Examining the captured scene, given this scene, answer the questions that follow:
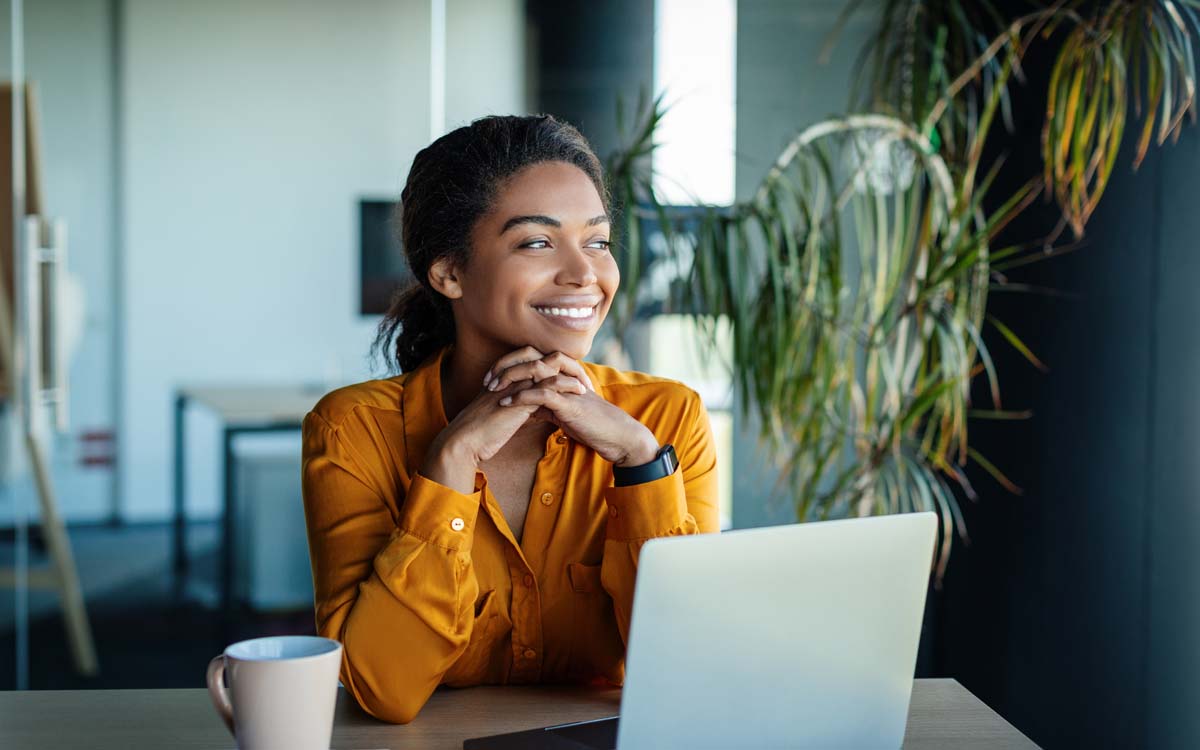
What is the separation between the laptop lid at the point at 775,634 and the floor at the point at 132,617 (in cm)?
292

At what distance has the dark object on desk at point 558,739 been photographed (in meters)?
1.11

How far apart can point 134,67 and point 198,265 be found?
638mm

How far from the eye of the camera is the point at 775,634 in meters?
0.95

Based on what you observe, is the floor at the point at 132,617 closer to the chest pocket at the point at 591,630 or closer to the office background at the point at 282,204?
the office background at the point at 282,204

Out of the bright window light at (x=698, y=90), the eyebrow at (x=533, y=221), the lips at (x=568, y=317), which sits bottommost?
the lips at (x=568, y=317)

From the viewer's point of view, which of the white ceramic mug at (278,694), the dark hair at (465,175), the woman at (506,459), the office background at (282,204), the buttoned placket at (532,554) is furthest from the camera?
the office background at (282,204)

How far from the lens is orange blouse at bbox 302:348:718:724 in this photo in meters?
1.38

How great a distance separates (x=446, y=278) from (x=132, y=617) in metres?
2.63

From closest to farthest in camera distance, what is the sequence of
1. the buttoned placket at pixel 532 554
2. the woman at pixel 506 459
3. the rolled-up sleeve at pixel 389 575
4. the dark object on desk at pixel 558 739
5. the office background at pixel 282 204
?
the dark object on desk at pixel 558 739 < the rolled-up sleeve at pixel 389 575 < the woman at pixel 506 459 < the buttoned placket at pixel 532 554 < the office background at pixel 282 204

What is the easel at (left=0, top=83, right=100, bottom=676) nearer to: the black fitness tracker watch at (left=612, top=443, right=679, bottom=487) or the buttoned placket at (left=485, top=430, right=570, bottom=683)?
the buttoned placket at (left=485, top=430, right=570, bottom=683)

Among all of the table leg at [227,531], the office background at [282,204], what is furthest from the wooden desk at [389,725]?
the table leg at [227,531]

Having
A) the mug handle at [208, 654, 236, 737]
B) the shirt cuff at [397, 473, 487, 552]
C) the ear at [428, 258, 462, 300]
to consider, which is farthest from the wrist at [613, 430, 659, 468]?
the mug handle at [208, 654, 236, 737]

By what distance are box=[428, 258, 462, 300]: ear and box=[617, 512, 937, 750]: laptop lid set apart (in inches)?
32.6

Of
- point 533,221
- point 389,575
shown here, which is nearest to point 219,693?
point 389,575
